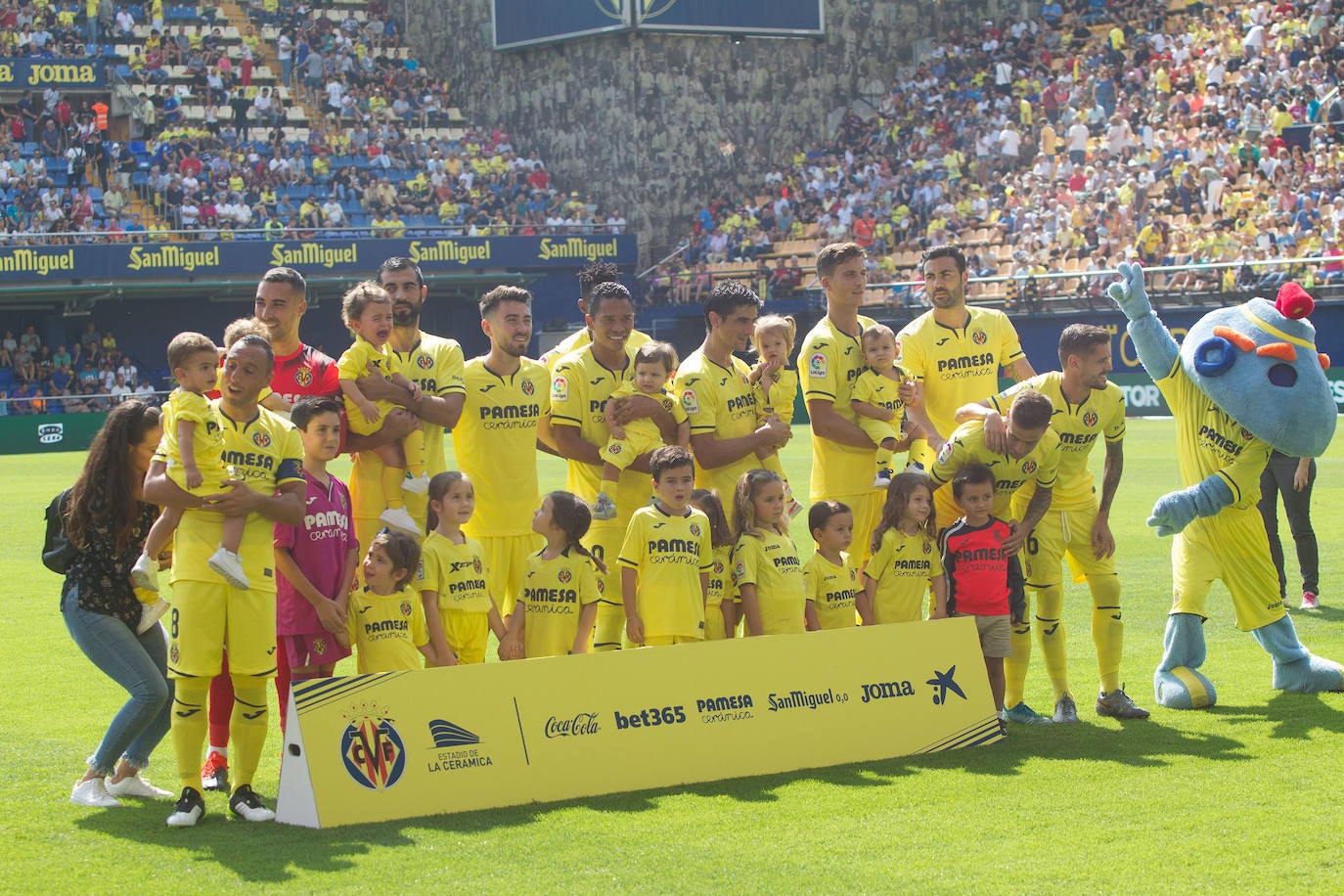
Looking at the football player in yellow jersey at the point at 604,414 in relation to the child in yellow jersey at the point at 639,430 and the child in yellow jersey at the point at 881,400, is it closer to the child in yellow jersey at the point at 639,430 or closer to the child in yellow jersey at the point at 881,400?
the child in yellow jersey at the point at 639,430

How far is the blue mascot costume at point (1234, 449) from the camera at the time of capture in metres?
7.97

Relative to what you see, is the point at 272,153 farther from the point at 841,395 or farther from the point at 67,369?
the point at 841,395

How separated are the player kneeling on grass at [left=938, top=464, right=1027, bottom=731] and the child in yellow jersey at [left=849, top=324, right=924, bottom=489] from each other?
0.59m

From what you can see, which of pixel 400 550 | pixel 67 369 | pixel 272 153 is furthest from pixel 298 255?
pixel 400 550

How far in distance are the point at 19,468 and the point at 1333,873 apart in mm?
24435

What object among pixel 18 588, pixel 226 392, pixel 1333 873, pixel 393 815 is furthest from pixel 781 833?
pixel 18 588

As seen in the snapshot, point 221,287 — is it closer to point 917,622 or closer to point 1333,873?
point 917,622

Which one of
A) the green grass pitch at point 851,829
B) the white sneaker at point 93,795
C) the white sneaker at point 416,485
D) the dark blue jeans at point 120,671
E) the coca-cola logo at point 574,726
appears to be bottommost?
the green grass pitch at point 851,829

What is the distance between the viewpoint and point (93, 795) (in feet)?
21.0

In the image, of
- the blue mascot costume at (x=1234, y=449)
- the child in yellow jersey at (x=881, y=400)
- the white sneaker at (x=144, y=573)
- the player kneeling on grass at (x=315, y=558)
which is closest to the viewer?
the white sneaker at (x=144, y=573)

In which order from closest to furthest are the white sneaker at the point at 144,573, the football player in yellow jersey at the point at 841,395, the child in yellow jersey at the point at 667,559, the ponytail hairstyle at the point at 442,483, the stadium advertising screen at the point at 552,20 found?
the white sneaker at the point at 144,573
the ponytail hairstyle at the point at 442,483
the child in yellow jersey at the point at 667,559
the football player in yellow jersey at the point at 841,395
the stadium advertising screen at the point at 552,20

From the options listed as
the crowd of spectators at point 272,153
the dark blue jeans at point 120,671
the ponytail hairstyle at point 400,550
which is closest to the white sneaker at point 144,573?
the dark blue jeans at point 120,671

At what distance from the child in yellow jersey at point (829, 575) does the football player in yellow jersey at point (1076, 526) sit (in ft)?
2.79

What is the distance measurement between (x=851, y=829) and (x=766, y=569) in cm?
182
